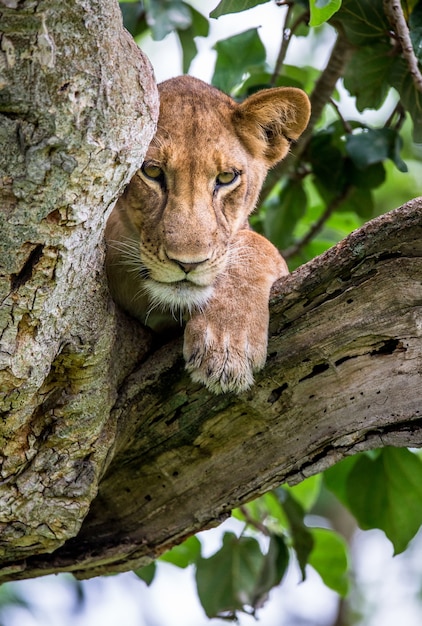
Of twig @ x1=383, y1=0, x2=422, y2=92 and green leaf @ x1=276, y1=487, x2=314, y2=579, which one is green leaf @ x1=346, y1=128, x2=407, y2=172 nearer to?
twig @ x1=383, y1=0, x2=422, y2=92

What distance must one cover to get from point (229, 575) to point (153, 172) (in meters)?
2.57

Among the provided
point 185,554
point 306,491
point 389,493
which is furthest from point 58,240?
point 306,491

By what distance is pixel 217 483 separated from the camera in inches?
152

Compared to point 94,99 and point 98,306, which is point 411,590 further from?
point 94,99

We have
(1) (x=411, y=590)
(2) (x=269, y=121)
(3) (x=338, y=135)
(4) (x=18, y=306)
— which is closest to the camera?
(4) (x=18, y=306)

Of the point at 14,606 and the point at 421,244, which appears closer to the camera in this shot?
the point at 421,244

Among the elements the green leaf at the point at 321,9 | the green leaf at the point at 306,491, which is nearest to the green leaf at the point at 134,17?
the green leaf at the point at 321,9

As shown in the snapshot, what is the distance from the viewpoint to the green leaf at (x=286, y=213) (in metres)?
5.75

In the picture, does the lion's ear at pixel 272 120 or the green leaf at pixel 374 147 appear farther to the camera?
the green leaf at pixel 374 147

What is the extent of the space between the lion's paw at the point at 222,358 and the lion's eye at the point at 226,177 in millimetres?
780

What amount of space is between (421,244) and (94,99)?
1369 mm

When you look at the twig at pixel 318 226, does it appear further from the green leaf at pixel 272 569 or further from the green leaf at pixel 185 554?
the green leaf at pixel 185 554

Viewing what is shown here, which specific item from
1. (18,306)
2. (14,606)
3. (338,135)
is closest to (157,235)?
(18,306)

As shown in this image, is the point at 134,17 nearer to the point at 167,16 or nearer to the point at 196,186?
the point at 167,16
